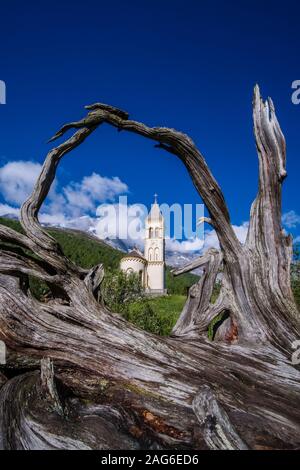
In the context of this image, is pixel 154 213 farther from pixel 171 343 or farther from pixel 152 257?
pixel 171 343

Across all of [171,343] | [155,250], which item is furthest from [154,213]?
[171,343]

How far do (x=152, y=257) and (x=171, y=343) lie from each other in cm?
11066

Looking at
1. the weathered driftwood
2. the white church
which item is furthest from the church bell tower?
the weathered driftwood

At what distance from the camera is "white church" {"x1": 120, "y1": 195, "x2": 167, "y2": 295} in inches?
3880

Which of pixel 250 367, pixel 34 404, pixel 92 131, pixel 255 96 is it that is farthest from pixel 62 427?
pixel 255 96

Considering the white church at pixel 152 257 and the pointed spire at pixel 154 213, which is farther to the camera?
the pointed spire at pixel 154 213

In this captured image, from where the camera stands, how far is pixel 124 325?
5.37 m

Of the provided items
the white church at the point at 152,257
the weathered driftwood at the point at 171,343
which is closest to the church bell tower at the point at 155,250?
the white church at the point at 152,257

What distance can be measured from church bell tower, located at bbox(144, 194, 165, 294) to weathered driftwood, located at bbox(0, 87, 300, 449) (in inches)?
3829

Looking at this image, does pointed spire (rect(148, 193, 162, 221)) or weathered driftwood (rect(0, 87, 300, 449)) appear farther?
pointed spire (rect(148, 193, 162, 221))

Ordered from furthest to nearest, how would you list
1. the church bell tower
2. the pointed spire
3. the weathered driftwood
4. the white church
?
the pointed spire
the church bell tower
the white church
the weathered driftwood

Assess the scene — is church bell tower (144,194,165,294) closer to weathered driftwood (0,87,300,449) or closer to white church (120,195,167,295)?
white church (120,195,167,295)

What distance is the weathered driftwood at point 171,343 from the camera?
12.3ft

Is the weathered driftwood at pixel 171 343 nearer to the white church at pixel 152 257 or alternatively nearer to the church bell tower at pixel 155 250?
the white church at pixel 152 257
